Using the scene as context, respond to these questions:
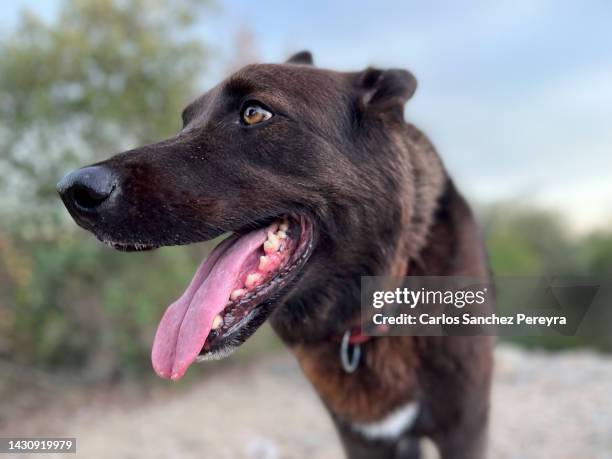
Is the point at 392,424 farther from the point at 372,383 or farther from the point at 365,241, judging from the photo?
the point at 365,241

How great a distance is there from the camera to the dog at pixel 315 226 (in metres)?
1.88

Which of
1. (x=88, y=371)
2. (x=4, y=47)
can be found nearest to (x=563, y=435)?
(x=88, y=371)

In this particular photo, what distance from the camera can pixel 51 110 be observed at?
21.2ft

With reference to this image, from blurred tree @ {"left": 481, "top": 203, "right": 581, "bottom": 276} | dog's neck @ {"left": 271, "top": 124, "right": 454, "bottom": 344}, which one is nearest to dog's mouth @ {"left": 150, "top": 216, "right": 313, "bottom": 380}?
dog's neck @ {"left": 271, "top": 124, "right": 454, "bottom": 344}

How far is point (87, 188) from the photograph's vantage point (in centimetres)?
177

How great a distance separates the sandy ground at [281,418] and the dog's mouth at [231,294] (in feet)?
9.92

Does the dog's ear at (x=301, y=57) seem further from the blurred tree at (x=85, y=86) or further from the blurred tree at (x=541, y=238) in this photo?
the blurred tree at (x=541, y=238)

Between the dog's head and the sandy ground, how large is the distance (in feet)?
10.00

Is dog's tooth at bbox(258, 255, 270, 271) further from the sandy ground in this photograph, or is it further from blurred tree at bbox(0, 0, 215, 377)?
blurred tree at bbox(0, 0, 215, 377)

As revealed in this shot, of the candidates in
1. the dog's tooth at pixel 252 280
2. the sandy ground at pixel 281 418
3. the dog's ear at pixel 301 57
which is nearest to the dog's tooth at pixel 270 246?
the dog's tooth at pixel 252 280

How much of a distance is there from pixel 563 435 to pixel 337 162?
3949 millimetres

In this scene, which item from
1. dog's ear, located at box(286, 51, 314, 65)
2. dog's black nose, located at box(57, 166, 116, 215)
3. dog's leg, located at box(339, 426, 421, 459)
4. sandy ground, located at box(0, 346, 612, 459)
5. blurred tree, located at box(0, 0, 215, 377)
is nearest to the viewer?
dog's black nose, located at box(57, 166, 116, 215)

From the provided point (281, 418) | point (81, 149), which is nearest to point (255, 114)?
point (281, 418)
